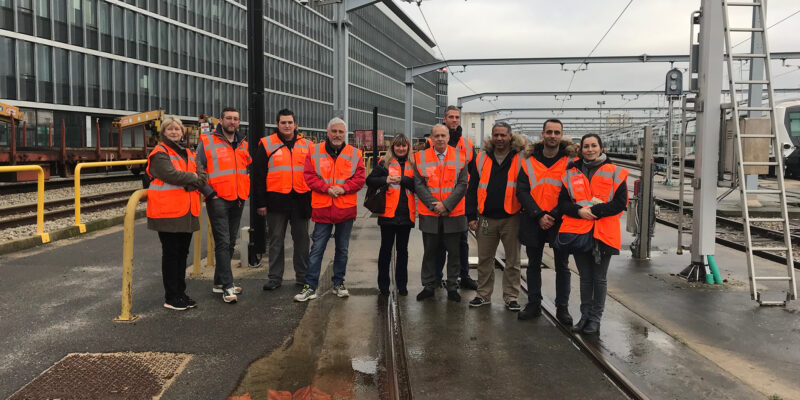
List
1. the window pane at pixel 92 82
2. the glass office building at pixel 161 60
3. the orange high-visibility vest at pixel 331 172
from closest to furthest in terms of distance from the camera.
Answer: the orange high-visibility vest at pixel 331 172
the glass office building at pixel 161 60
the window pane at pixel 92 82

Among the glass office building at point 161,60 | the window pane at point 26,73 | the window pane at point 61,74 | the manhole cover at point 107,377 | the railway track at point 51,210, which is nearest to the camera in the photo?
the manhole cover at point 107,377

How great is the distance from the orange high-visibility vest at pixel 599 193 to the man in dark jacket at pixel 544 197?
279 millimetres

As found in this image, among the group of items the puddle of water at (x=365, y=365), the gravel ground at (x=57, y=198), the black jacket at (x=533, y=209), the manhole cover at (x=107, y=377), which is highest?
the black jacket at (x=533, y=209)

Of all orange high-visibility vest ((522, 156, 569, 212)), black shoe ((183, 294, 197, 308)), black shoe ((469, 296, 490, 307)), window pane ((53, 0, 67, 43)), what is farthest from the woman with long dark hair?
window pane ((53, 0, 67, 43))

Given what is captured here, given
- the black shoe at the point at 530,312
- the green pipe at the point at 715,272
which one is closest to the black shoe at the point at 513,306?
the black shoe at the point at 530,312

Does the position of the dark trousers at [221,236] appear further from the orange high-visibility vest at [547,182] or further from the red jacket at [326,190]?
the orange high-visibility vest at [547,182]

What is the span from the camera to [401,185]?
19.7 ft

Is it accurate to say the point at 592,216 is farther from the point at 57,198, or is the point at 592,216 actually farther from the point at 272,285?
the point at 57,198

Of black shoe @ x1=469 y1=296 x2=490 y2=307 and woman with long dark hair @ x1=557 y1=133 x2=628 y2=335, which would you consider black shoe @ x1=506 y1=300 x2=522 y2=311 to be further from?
woman with long dark hair @ x1=557 y1=133 x2=628 y2=335

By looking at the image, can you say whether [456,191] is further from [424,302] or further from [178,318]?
[178,318]

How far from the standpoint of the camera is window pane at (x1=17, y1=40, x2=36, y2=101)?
32.6 meters

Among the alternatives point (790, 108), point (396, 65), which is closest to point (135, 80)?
point (790, 108)

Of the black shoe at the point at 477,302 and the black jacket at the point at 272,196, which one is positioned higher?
the black jacket at the point at 272,196

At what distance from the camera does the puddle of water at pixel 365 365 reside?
4.27 meters
